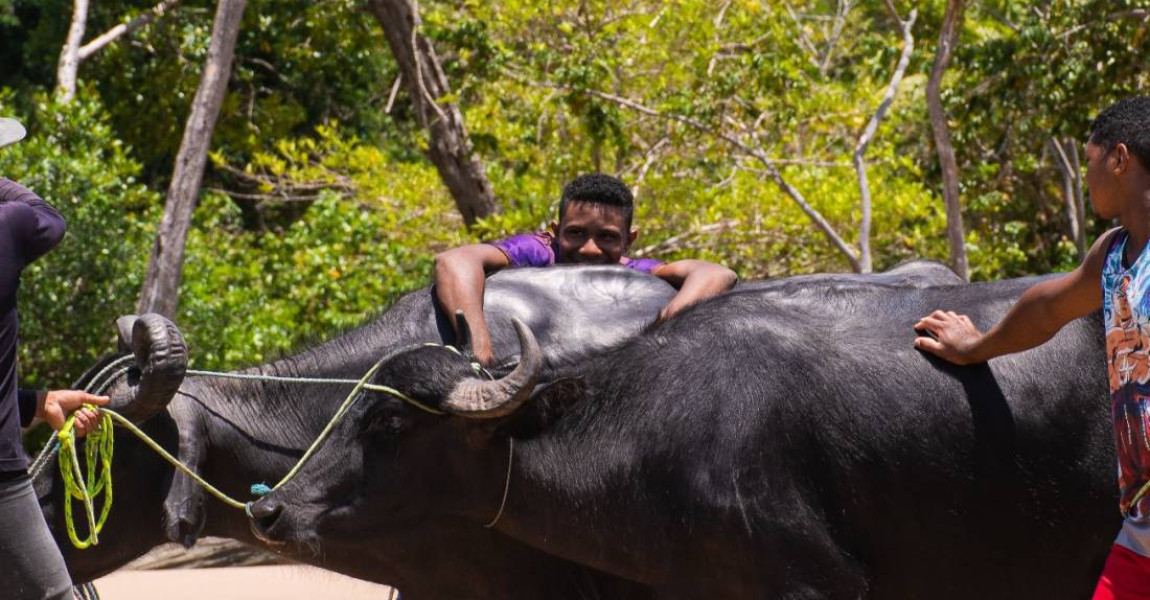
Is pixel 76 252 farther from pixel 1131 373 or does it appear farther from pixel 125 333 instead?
pixel 1131 373

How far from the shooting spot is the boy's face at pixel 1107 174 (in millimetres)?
3639

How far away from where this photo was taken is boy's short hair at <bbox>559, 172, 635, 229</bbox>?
5914mm

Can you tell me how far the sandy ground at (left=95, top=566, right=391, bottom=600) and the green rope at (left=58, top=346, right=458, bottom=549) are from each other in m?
3.53

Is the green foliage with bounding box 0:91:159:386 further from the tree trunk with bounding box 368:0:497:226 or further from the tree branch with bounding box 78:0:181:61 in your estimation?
the tree trunk with bounding box 368:0:497:226

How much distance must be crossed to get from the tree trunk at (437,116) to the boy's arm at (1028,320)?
6.85m

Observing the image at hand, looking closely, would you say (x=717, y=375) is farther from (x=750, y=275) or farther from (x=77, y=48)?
(x=77, y=48)

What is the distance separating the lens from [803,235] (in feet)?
38.7

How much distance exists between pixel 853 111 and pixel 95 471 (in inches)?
328

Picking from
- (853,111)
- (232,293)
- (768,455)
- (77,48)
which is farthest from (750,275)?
(768,455)

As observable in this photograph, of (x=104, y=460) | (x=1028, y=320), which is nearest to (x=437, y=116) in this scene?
(x=104, y=460)

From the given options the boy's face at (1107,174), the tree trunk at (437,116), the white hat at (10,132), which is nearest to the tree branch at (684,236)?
the tree trunk at (437,116)

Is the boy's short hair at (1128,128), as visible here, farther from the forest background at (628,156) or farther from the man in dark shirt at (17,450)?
the forest background at (628,156)

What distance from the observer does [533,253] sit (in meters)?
5.93

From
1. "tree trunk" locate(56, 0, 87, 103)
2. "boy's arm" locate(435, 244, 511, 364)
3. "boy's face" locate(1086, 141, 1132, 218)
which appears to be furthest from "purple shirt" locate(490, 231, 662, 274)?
"tree trunk" locate(56, 0, 87, 103)
